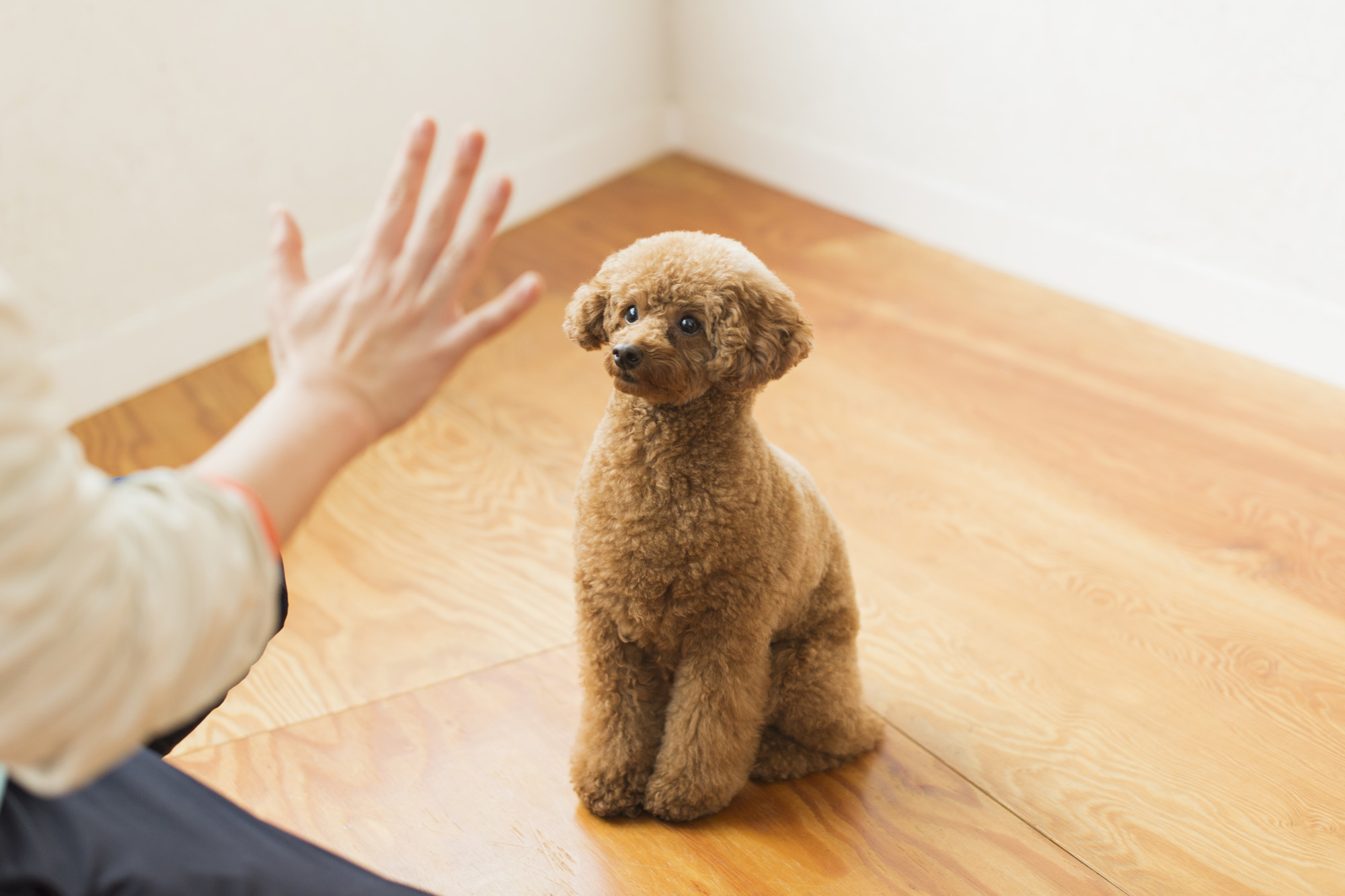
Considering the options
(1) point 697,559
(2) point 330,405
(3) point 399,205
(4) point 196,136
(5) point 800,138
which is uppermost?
(3) point 399,205

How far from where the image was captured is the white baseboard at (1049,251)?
89.6 inches

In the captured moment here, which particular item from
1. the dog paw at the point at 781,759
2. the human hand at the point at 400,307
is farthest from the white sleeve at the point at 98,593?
the dog paw at the point at 781,759

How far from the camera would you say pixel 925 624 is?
164 centimetres

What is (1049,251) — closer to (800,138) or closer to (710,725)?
(800,138)

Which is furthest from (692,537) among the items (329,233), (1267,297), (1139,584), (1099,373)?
(329,233)

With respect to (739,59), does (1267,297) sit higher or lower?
lower

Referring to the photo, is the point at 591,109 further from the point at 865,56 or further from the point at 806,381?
the point at 806,381

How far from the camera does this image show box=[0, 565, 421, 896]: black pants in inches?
Result: 30.5

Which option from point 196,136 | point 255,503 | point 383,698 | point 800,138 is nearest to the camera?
point 255,503

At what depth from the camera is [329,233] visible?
274 cm

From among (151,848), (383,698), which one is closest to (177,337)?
(383,698)

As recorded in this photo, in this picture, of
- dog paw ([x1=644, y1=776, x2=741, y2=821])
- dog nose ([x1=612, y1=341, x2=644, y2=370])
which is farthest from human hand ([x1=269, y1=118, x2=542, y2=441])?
dog paw ([x1=644, y1=776, x2=741, y2=821])

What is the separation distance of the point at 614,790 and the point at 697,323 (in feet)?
1.78

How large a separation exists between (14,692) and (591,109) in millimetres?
2939
